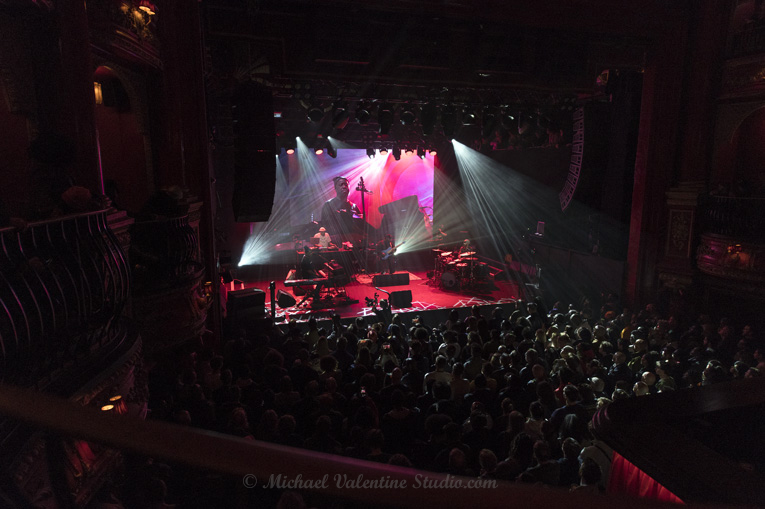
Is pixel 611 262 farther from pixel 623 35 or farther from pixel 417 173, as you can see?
pixel 417 173

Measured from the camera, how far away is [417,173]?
20.6m

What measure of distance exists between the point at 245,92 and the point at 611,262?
9.89 m

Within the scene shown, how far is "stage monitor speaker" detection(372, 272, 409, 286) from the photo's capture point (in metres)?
15.6

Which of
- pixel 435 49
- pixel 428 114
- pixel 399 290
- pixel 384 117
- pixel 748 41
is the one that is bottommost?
pixel 399 290

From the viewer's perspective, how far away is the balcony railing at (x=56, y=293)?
2.62 metres

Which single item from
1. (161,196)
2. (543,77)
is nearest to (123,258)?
(161,196)

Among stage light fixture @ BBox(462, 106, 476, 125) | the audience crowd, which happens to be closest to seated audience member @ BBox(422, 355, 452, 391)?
the audience crowd

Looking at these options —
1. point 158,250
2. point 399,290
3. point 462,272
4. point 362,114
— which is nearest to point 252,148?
point 158,250

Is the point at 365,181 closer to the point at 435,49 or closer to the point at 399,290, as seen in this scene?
the point at 399,290

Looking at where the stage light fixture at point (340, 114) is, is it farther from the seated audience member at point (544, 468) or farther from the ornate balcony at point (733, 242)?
the ornate balcony at point (733, 242)

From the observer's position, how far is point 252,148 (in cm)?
666

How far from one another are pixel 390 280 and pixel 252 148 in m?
9.65

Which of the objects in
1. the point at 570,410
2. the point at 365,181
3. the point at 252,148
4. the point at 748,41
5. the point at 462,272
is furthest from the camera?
the point at 365,181

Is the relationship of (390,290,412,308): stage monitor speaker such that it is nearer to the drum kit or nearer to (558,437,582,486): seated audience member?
the drum kit
